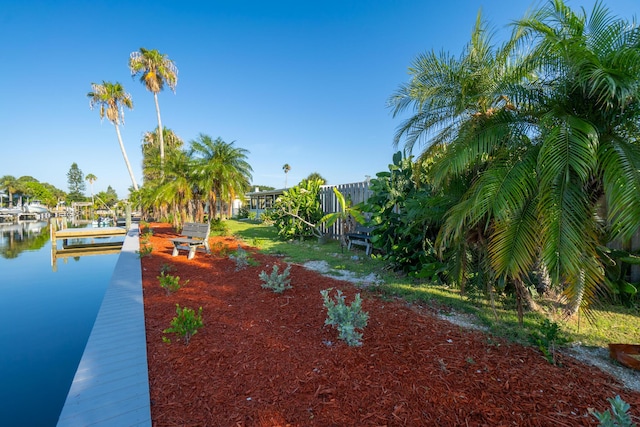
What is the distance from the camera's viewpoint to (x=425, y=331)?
135 inches

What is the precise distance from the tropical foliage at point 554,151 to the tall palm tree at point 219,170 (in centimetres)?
1138

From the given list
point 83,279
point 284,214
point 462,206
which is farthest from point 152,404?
point 284,214

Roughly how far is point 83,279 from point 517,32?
10729 mm

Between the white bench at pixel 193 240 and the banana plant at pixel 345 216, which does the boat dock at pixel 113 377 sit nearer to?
the white bench at pixel 193 240

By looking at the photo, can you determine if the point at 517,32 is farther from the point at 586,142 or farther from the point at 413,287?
the point at 413,287

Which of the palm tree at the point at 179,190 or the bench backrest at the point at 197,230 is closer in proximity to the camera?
the bench backrest at the point at 197,230

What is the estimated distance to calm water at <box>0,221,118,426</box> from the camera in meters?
2.84

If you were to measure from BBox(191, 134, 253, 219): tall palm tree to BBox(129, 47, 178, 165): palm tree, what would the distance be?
10.8 meters

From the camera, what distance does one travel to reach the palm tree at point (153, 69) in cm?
2338

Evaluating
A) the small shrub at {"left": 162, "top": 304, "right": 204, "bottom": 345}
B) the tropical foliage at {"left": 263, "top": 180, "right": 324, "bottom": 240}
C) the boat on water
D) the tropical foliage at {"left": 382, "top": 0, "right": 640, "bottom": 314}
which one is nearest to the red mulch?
the small shrub at {"left": 162, "top": 304, "right": 204, "bottom": 345}

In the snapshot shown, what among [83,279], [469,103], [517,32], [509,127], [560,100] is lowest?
[83,279]

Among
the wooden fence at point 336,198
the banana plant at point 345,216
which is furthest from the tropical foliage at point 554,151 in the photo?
the wooden fence at point 336,198

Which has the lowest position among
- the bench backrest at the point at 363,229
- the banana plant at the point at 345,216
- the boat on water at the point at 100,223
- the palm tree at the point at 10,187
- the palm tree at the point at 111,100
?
the boat on water at the point at 100,223

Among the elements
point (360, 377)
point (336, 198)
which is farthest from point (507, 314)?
point (336, 198)
